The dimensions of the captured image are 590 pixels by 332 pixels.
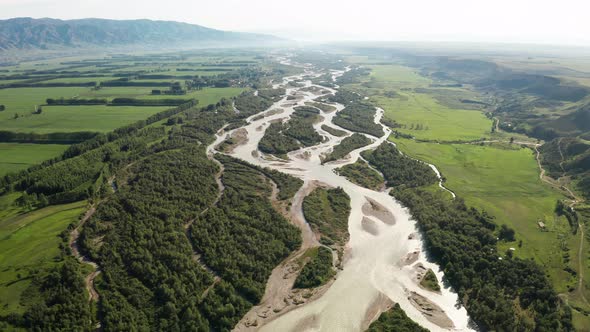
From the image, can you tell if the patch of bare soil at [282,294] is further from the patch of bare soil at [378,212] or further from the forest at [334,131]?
the forest at [334,131]

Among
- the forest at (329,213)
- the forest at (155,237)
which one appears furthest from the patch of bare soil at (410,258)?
the forest at (155,237)

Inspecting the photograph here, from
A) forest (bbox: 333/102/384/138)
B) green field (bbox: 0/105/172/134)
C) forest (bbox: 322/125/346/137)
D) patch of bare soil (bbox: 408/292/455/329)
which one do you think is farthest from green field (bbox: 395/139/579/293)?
green field (bbox: 0/105/172/134)

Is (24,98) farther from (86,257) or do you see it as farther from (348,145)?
(348,145)

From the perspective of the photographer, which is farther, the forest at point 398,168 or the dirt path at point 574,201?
the forest at point 398,168

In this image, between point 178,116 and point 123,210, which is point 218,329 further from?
point 178,116

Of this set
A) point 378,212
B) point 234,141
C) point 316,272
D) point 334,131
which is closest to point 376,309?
point 316,272

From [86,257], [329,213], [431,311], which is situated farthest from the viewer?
[329,213]

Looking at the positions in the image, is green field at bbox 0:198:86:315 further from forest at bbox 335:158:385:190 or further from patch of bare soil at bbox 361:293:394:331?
forest at bbox 335:158:385:190
